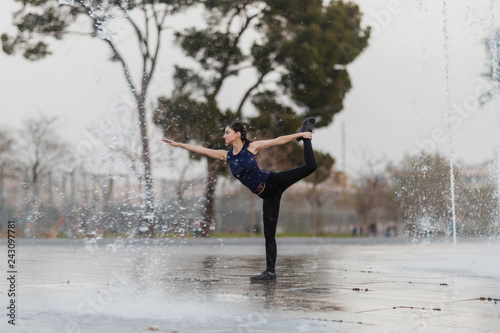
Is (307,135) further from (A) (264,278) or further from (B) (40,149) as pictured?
(B) (40,149)

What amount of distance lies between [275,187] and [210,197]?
25043 mm

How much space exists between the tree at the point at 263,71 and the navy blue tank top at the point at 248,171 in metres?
22.8

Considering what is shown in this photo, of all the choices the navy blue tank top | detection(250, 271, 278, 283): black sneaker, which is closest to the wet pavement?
detection(250, 271, 278, 283): black sneaker

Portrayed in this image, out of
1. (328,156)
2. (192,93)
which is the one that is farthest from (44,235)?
(328,156)

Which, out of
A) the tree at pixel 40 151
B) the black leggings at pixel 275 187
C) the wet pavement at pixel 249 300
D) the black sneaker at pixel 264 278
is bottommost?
the wet pavement at pixel 249 300

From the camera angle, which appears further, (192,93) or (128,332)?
(192,93)

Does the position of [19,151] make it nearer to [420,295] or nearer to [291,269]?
[291,269]

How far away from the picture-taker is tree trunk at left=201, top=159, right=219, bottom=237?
32375mm

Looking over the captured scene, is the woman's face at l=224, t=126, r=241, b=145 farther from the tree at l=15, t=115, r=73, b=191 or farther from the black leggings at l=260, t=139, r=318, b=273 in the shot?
the tree at l=15, t=115, r=73, b=191

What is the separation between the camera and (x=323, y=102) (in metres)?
34.7

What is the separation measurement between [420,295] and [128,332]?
3.48 meters

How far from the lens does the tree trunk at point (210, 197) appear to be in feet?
106

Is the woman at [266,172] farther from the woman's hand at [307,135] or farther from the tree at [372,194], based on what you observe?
the tree at [372,194]

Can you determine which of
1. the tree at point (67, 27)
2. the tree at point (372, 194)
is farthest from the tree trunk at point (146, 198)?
the tree at point (372, 194)
